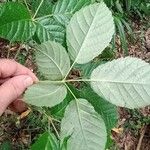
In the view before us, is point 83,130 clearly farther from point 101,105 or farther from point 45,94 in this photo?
point 101,105

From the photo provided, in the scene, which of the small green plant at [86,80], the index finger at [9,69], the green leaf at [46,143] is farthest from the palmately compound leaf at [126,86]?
the index finger at [9,69]

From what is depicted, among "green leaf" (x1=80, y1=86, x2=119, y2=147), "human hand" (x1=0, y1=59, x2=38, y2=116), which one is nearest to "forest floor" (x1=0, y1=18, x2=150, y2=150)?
"human hand" (x1=0, y1=59, x2=38, y2=116)

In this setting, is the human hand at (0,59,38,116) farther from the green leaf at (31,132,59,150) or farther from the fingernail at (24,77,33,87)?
the green leaf at (31,132,59,150)

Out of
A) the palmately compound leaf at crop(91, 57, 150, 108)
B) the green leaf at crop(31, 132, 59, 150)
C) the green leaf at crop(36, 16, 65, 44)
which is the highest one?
the green leaf at crop(36, 16, 65, 44)

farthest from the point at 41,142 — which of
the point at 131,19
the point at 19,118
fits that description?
the point at 131,19

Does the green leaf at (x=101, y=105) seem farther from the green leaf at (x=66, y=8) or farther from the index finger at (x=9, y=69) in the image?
the index finger at (x=9, y=69)

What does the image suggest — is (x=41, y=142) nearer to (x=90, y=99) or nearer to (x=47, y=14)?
(x=90, y=99)

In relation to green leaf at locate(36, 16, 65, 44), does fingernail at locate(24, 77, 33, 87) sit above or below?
below
